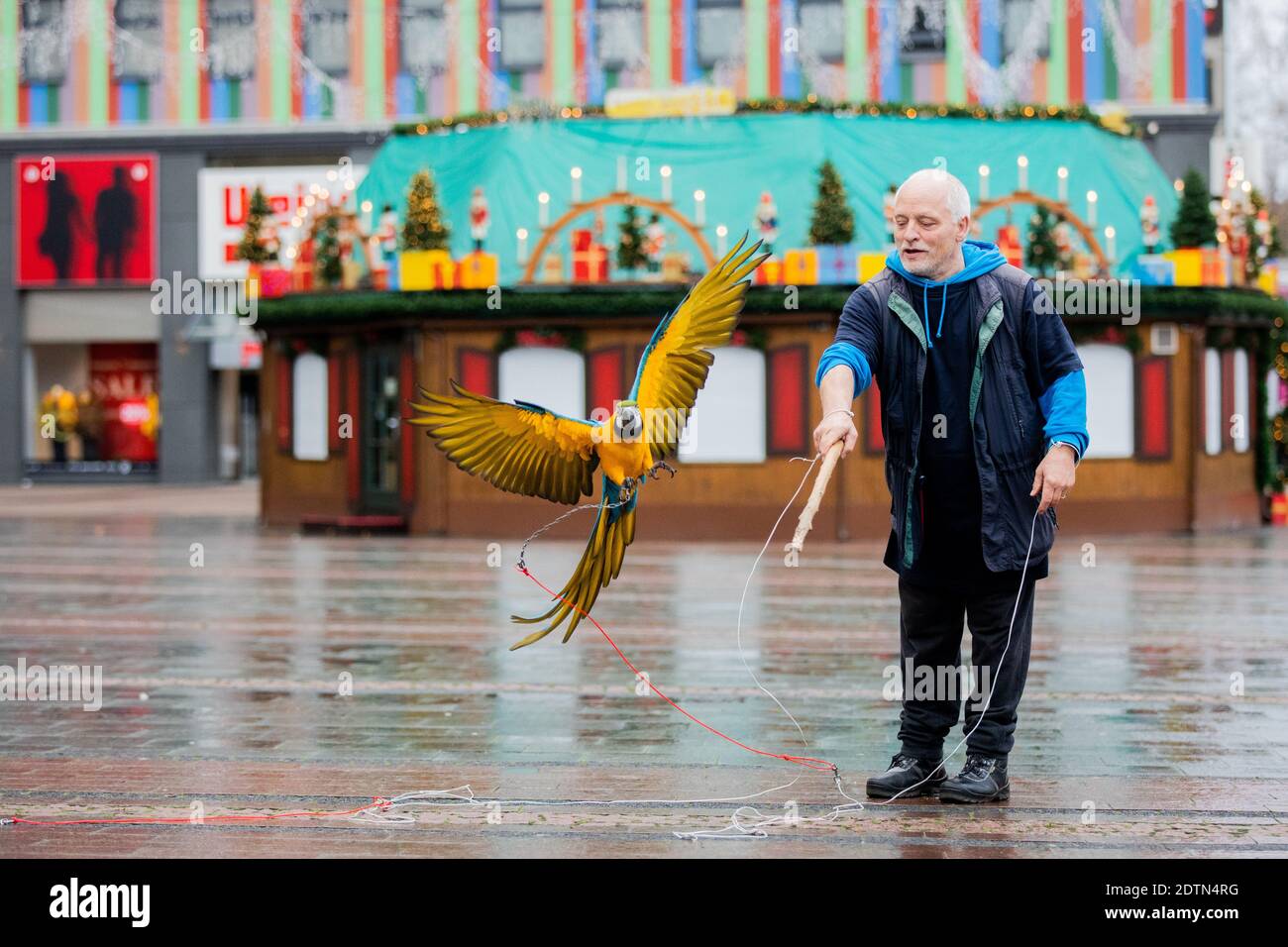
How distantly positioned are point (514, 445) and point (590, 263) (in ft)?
49.2

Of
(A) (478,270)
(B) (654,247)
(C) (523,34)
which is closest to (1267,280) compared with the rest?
(B) (654,247)

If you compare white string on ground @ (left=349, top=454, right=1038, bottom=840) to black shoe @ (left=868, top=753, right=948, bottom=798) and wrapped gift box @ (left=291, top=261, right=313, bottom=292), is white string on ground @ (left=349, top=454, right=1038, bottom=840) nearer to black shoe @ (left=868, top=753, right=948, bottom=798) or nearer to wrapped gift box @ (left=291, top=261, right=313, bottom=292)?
black shoe @ (left=868, top=753, right=948, bottom=798)

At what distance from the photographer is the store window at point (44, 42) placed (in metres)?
37.2

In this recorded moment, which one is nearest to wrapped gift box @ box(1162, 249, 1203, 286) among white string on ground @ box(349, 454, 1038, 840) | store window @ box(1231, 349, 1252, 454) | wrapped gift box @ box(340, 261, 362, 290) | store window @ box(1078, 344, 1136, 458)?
store window @ box(1078, 344, 1136, 458)

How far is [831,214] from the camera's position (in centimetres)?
2056

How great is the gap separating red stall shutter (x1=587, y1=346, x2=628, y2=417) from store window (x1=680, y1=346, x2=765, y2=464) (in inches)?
40.1

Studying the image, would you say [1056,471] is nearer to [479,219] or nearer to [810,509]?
[810,509]

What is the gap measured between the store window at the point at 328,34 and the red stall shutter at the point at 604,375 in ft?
57.1

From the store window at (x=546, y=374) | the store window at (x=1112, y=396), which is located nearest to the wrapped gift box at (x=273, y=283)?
the store window at (x=546, y=374)

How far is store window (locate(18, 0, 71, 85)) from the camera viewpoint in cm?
3716

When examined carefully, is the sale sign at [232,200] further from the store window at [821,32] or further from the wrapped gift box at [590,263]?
the wrapped gift box at [590,263]

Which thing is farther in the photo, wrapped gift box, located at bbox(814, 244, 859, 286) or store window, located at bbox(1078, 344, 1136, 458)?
store window, located at bbox(1078, 344, 1136, 458)

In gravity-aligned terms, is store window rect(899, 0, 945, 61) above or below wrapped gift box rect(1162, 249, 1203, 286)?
above
